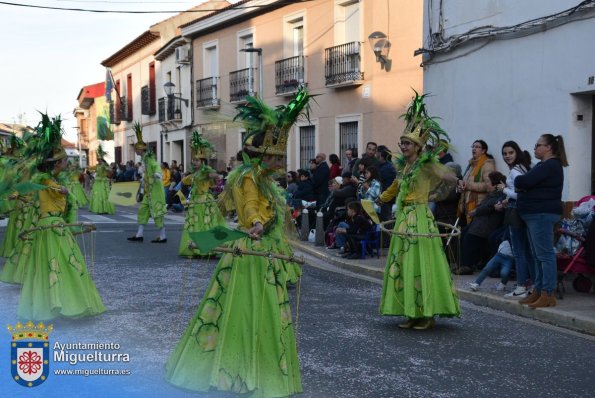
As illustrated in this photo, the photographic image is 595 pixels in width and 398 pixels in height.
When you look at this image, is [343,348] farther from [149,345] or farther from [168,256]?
[168,256]

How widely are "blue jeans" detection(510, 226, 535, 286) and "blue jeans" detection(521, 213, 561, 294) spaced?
0.51 metres

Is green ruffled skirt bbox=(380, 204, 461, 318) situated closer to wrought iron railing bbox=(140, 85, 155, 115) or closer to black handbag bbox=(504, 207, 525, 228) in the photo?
black handbag bbox=(504, 207, 525, 228)

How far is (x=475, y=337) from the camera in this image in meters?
7.64

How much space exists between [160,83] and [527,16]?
27369 millimetres

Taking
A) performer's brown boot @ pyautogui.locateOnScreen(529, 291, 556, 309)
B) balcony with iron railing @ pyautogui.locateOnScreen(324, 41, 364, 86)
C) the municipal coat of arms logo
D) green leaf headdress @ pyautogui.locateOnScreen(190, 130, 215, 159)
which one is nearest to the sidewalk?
performer's brown boot @ pyautogui.locateOnScreen(529, 291, 556, 309)

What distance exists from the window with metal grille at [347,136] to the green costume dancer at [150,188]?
7.49 metres

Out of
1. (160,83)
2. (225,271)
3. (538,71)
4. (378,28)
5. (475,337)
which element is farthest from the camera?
(160,83)

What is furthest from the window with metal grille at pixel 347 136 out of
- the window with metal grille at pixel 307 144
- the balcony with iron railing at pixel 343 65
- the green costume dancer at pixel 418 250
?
the green costume dancer at pixel 418 250

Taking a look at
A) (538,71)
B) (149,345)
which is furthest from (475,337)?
(538,71)

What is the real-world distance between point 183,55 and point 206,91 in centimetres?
319

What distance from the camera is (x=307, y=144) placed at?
2438cm

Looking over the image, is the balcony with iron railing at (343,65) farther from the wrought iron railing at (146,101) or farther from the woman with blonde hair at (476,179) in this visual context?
the wrought iron railing at (146,101)

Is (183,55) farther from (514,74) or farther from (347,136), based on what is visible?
(514,74)

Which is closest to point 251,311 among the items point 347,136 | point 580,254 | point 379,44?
point 580,254
